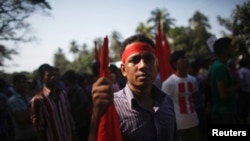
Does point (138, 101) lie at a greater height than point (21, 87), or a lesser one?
lesser

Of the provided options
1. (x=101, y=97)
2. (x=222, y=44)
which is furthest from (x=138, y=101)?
(x=222, y=44)

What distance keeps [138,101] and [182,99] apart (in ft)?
9.34

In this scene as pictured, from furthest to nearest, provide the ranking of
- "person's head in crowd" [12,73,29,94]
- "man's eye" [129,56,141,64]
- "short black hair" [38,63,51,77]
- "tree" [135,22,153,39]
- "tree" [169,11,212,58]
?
"tree" [135,22,153,39] < "tree" [169,11,212,58] < "person's head in crowd" [12,73,29,94] < "short black hair" [38,63,51,77] < "man's eye" [129,56,141,64]

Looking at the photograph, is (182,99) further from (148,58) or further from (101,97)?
(101,97)

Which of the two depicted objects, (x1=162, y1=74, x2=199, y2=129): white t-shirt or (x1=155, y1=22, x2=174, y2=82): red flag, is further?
(x1=155, y1=22, x2=174, y2=82): red flag

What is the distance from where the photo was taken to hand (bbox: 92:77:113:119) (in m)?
1.56

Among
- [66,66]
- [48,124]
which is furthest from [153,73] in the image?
[66,66]

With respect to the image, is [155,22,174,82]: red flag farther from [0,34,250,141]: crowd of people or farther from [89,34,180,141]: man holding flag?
[89,34,180,141]: man holding flag

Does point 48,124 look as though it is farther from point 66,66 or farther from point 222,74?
point 66,66

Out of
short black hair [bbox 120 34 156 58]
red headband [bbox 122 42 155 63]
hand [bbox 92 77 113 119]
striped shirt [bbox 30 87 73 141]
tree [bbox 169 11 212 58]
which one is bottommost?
striped shirt [bbox 30 87 73 141]

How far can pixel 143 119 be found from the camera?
219 centimetres

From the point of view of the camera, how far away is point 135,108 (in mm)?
2223

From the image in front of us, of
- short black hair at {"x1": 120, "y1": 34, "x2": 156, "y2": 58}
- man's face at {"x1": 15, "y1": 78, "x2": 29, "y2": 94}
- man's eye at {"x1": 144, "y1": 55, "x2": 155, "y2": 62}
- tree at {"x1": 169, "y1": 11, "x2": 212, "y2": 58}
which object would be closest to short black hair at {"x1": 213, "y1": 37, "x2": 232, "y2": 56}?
short black hair at {"x1": 120, "y1": 34, "x2": 156, "y2": 58}

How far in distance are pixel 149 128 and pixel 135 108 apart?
0.57 ft
